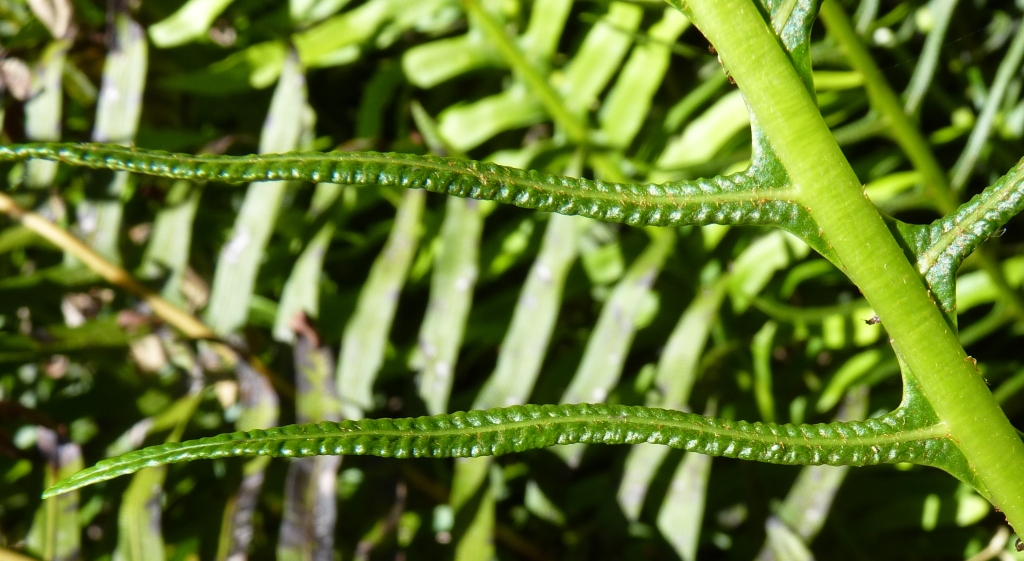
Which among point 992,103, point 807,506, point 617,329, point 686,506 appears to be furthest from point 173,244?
point 992,103

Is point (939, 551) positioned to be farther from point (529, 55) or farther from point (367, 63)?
point (367, 63)

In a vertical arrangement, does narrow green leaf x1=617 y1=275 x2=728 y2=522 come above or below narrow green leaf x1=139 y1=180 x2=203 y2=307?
below

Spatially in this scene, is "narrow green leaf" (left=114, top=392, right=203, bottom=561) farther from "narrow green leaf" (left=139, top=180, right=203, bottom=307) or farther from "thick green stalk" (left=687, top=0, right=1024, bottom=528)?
"thick green stalk" (left=687, top=0, right=1024, bottom=528)

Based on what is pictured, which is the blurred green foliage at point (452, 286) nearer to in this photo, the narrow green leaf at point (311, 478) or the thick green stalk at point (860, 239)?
the narrow green leaf at point (311, 478)

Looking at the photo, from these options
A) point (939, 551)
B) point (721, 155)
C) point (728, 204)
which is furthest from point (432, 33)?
point (939, 551)

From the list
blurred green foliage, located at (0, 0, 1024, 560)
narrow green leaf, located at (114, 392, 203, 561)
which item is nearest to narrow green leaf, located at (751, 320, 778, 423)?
blurred green foliage, located at (0, 0, 1024, 560)

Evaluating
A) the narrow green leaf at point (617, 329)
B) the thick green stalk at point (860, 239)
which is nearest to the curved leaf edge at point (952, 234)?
the thick green stalk at point (860, 239)

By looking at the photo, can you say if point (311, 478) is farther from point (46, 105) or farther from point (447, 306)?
point (46, 105)
